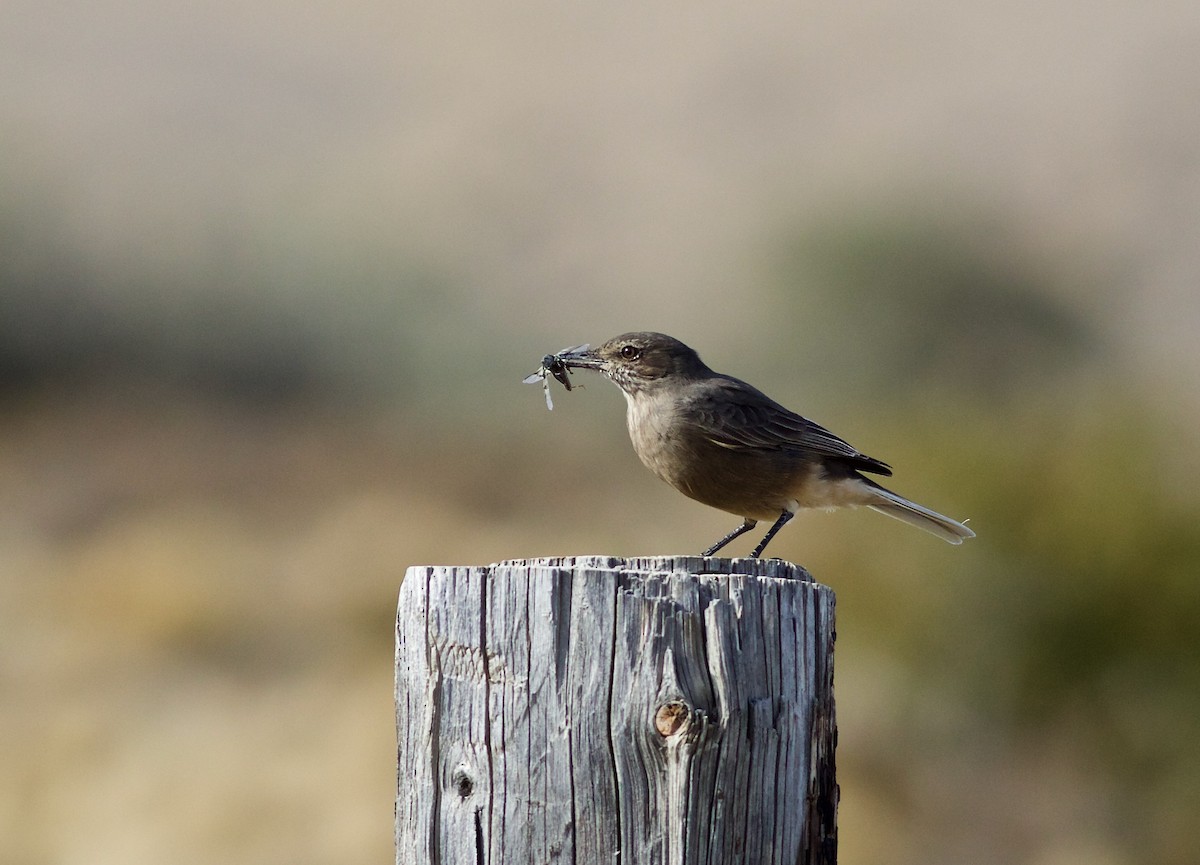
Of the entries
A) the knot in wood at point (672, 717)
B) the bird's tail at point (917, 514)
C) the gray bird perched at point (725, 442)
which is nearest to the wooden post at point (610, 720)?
the knot in wood at point (672, 717)

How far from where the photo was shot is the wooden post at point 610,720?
2.77 meters

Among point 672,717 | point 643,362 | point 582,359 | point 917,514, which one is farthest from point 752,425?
point 672,717

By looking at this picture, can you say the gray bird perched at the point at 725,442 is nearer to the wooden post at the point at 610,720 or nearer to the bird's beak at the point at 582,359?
the bird's beak at the point at 582,359

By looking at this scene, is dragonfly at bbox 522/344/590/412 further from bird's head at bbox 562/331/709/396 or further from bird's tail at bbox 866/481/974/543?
bird's tail at bbox 866/481/974/543

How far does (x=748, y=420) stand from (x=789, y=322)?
1179cm

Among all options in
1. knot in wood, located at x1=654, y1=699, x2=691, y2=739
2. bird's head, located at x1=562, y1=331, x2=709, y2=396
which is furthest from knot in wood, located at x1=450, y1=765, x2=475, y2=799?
bird's head, located at x1=562, y1=331, x2=709, y2=396

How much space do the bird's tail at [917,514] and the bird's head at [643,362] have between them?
1.12 m

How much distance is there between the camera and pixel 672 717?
276 cm

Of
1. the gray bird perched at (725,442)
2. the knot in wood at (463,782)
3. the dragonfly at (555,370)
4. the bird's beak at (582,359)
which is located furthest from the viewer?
the bird's beak at (582,359)

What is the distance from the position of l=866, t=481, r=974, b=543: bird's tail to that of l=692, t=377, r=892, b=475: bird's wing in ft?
0.98

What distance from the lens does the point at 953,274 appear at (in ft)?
58.5

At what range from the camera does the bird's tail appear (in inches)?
269

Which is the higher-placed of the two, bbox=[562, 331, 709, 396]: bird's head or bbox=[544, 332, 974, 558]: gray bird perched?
bbox=[562, 331, 709, 396]: bird's head

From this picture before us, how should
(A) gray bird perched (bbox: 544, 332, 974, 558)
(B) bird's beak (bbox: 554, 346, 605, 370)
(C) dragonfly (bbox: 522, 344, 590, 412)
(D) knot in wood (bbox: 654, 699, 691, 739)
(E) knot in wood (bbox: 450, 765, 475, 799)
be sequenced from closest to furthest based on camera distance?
(D) knot in wood (bbox: 654, 699, 691, 739) → (E) knot in wood (bbox: 450, 765, 475, 799) → (A) gray bird perched (bbox: 544, 332, 974, 558) → (C) dragonfly (bbox: 522, 344, 590, 412) → (B) bird's beak (bbox: 554, 346, 605, 370)
